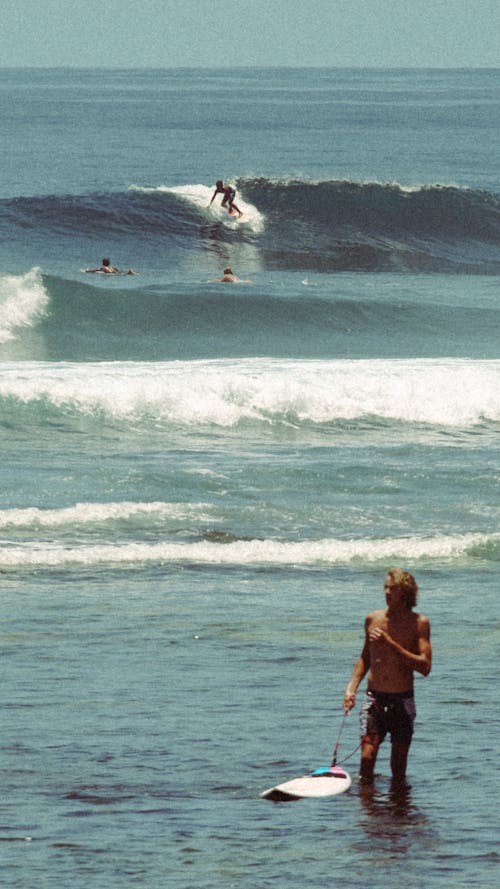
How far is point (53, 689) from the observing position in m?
10.4

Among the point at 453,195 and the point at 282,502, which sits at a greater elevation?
the point at 453,195

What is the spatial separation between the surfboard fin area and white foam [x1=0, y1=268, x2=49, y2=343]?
46.2 feet

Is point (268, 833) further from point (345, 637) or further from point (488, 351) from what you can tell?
point (488, 351)

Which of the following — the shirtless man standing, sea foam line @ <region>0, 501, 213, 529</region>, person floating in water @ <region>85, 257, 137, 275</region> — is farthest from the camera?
person floating in water @ <region>85, 257, 137, 275</region>

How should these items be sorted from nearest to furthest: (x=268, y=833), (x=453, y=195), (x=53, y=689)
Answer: (x=268, y=833)
(x=53, y=689)
(x=453, y=195)

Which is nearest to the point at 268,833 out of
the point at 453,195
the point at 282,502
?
the point at 282,502

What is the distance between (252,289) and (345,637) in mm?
24190

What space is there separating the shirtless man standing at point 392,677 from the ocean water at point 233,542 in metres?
0.22

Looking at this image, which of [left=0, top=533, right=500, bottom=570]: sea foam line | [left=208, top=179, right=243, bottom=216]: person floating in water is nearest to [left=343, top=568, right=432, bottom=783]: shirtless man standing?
[left=0, top=533, right=500, bottom=570]: sea foam line

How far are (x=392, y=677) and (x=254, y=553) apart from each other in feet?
19.1

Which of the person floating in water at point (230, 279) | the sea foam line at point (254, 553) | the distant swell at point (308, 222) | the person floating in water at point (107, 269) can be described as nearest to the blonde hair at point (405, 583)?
the sea foam line at point (254, 553)

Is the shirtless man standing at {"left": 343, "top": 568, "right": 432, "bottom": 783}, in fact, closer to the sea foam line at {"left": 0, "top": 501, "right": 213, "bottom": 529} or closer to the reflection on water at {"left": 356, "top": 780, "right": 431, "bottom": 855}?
the reflection on water at {"left": 356, "top": 780, "right": 431, "bottom": 855}

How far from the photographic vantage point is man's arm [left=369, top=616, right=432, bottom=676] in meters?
8.65

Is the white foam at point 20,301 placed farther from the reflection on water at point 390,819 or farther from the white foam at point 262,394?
the reflection on water at point 390,819
